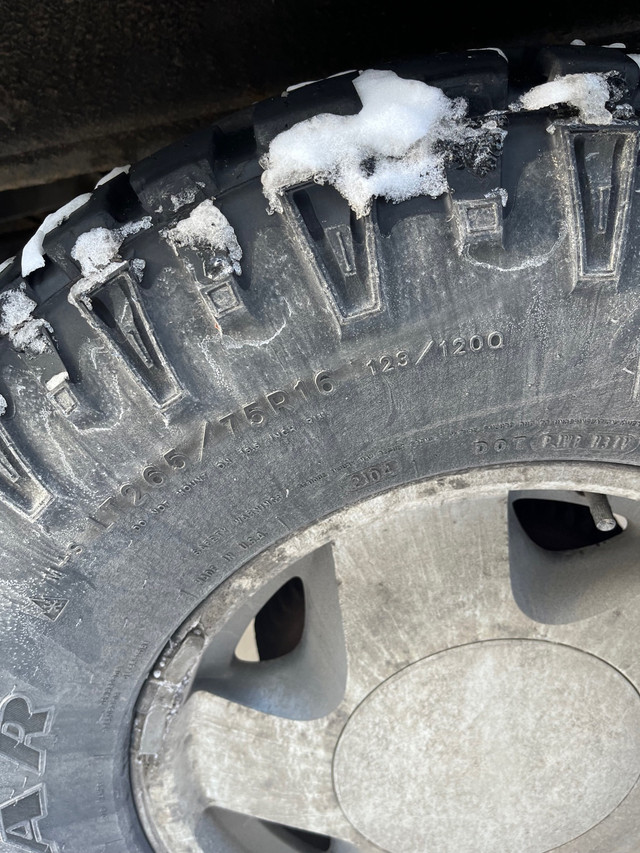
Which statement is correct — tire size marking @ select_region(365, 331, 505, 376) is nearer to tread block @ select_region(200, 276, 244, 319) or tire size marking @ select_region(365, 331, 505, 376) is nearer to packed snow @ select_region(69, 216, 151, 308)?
tread block @ select_region(200, 276, 244, 319)

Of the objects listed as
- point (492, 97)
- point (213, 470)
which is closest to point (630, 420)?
point (492, 97)

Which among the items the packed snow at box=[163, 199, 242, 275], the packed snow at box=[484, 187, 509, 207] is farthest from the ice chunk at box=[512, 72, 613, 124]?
the packed snow at box=[163, 199, 242, 275]

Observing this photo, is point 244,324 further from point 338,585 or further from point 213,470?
point 338,585

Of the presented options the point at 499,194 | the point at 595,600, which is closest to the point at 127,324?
the point at 499,194

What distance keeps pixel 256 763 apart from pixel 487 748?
482 millimetres

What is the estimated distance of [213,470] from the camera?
3.84 ft

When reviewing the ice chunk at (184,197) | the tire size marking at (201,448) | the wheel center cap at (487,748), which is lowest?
the wheel center cap at (487,748)

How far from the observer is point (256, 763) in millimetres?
1566

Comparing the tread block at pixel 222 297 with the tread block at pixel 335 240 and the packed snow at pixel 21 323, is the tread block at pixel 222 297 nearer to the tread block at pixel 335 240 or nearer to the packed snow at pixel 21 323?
the tread block at pixel 335 240

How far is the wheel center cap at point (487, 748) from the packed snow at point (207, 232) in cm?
91

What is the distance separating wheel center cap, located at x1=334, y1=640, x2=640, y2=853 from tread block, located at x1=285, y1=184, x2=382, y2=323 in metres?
0.81

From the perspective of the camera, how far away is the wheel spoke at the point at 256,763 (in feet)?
5.03

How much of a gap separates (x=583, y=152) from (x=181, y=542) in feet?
2.80

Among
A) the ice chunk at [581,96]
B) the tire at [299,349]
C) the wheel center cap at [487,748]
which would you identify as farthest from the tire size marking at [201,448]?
the wheel center cap at [487,748]
